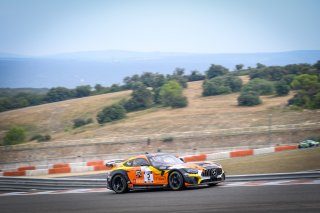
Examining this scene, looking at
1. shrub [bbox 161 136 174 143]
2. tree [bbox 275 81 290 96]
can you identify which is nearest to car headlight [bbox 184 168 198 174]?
Answer: shrub [bbox 161 136 174 143]

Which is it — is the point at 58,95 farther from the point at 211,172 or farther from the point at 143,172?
the point at 211,172

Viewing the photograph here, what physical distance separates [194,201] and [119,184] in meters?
5.05

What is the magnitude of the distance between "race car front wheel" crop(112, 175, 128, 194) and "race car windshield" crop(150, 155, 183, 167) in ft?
3.88

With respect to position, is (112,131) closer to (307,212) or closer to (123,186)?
(123,186)

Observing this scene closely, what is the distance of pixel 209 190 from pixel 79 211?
13.1ft

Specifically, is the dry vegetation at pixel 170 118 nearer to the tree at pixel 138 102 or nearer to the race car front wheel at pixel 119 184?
the tree at pixel 138 102

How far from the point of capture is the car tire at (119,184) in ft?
57.6

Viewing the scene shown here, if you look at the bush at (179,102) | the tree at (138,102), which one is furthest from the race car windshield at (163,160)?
the tree at (138,102)

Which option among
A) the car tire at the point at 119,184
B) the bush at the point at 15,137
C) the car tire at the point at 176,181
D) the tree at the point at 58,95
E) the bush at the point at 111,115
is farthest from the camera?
the tree at the point at 58,95

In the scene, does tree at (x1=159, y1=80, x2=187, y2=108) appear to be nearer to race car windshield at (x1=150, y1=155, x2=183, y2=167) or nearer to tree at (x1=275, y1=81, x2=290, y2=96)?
tree at (x1=275, y1=81, x2=290, y2=96)

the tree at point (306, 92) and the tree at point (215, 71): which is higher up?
the tree at point (215, 71)

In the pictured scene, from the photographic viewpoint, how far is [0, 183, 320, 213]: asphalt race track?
11.3 meters

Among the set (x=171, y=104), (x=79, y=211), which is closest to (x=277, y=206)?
(x=79, y=211)

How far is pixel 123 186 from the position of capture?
1756cm
